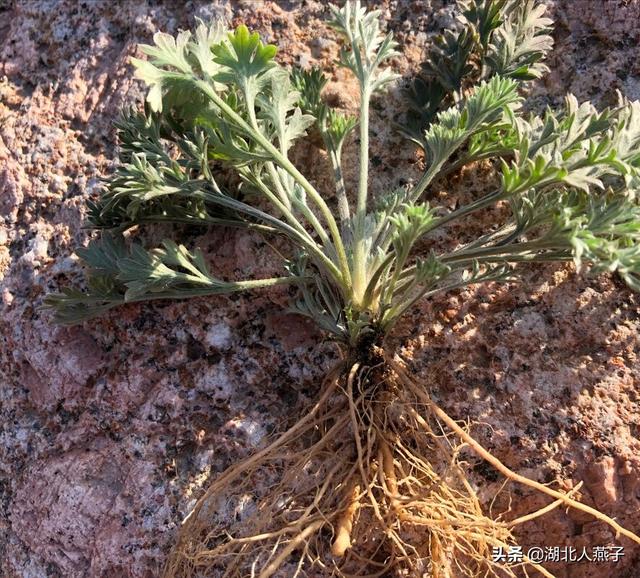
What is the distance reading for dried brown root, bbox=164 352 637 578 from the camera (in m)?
1.81

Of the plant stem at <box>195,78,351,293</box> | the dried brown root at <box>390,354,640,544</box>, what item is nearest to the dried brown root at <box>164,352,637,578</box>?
the dried brown root at <box>390,354,640,544</box>

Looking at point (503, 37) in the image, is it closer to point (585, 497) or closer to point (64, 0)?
point (585, 497)

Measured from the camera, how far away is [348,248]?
6.35 ft

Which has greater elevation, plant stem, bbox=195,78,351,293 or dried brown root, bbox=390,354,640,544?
plant stem, bbox=195,78,351,293

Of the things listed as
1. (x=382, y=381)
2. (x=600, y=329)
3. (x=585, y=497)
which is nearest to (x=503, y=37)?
(x=600, y=329)

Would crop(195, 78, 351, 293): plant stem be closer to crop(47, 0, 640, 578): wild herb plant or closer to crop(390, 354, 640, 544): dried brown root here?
crop(47, 0, 640, 578): wild herb plant

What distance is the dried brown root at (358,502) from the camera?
71.1 inches

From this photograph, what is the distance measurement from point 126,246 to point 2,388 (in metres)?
0.61

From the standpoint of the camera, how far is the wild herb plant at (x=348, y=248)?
5.63 feet

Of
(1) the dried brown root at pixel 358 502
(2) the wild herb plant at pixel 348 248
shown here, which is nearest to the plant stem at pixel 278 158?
(2) the wild herb plant at pixel 348 248

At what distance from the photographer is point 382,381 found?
75.7 inches

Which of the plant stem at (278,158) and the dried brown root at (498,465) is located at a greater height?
the plant stem at (278,158)

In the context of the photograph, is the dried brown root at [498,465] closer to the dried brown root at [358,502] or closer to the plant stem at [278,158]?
the dried brown root at [358,502]

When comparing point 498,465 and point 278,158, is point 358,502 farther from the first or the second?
point 278,158
